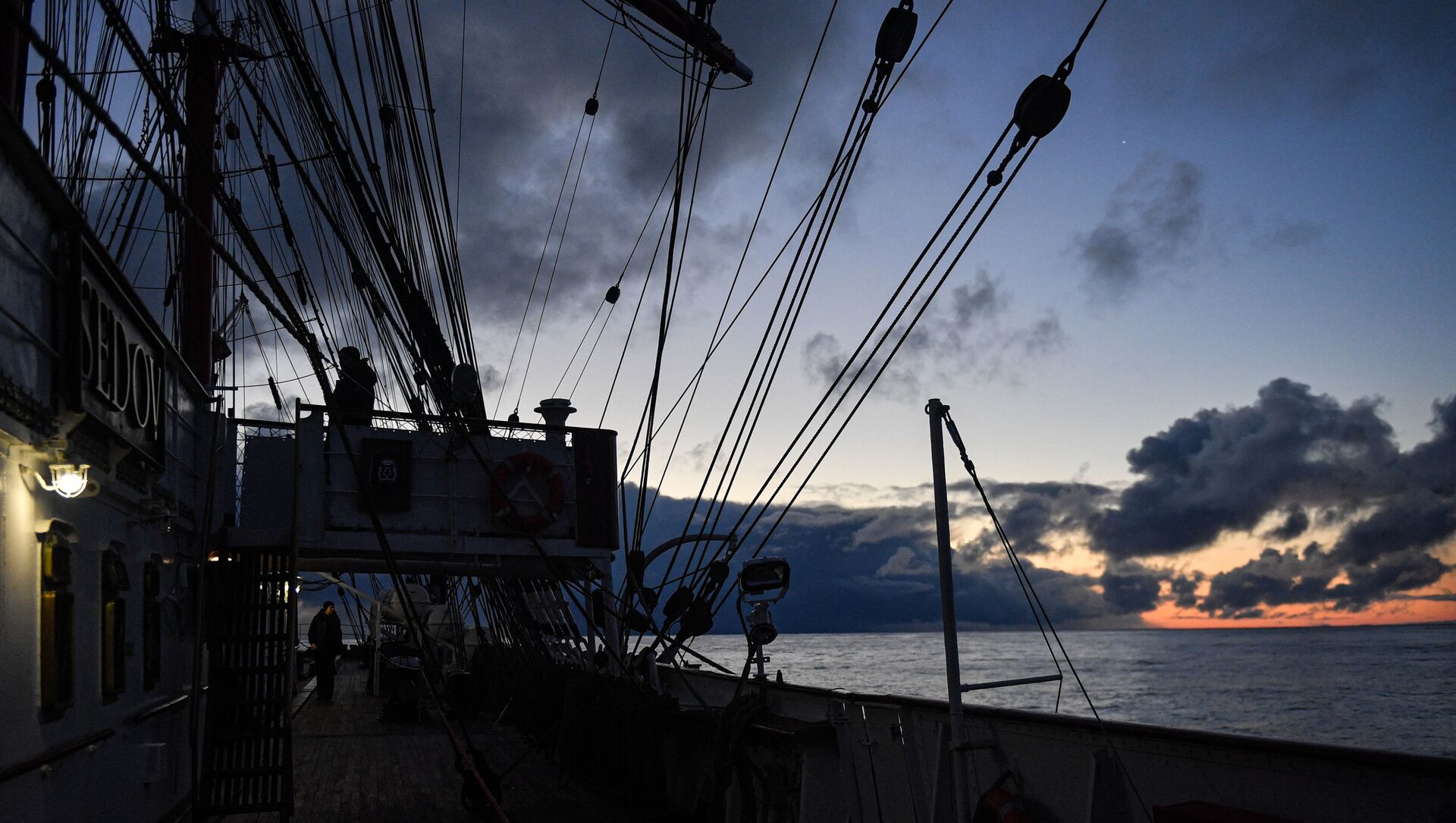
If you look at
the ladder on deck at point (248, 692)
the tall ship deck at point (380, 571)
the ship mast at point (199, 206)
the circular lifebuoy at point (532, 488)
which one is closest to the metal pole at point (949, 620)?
the tall ship deck at point (380, 571)

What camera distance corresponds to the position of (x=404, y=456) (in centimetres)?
1051

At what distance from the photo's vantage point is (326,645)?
57.7ft

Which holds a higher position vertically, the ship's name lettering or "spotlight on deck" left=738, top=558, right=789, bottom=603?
the ship's name lettering

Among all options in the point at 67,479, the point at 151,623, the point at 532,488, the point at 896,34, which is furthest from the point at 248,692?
the point at 896,34

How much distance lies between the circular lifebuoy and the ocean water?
9013mm

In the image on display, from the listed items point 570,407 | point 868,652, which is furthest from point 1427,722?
point 868,652

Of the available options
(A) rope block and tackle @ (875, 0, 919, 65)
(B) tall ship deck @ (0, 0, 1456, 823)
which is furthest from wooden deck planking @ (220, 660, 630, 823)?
(A) rope block and tackle @ (875, 0, 919, 65)

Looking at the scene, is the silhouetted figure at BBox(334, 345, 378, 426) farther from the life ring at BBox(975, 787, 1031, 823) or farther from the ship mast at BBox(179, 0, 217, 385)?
the life ring at BBox(975, 787, 1031, 823)

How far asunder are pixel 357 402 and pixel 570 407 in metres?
2.25

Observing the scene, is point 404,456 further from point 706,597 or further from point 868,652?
point 868,652

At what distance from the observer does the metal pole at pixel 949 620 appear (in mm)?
4492

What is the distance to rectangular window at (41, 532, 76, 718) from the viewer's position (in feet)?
13.0

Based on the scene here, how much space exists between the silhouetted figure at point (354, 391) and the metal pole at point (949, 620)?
21.5ft

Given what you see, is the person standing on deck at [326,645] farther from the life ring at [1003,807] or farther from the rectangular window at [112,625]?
the life ring at [1003,807]
